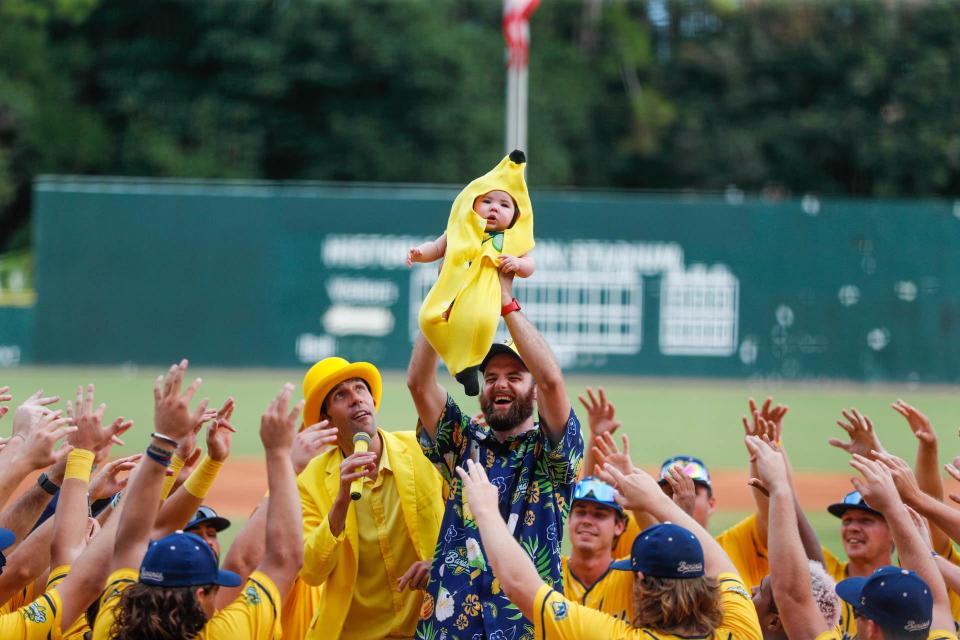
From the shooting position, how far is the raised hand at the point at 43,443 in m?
4.23

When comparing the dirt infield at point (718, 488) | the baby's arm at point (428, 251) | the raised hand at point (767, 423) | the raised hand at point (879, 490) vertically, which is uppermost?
the baby's arm at point (428, 251)

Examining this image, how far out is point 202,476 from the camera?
14.9 ft

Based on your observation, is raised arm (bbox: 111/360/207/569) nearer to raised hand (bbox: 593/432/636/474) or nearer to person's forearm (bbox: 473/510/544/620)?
person's forearm (bbox: 473/510/544/620)

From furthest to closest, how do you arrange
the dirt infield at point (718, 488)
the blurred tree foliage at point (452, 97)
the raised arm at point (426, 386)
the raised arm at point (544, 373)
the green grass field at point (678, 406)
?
the blurred tree foliage at point (452, 97), the green grass field at point (678, 406), the dirt infield at point (718, 488), the raised arm at point (426, 386), the raised arm at point (544, 373)

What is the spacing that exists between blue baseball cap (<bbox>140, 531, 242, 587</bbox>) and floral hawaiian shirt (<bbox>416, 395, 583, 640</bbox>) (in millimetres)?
829

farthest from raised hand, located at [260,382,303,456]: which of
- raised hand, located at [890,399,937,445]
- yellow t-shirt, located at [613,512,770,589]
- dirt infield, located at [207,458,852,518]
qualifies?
dirt infield, located at [207,458,852,518]

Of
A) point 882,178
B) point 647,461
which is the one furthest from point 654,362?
point 882,178

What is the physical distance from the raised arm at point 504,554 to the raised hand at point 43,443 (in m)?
1.48

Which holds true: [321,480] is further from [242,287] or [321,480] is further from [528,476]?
[242,287]

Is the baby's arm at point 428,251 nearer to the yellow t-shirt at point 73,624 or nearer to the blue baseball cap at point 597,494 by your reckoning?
the blue baseball cap at point 597,494

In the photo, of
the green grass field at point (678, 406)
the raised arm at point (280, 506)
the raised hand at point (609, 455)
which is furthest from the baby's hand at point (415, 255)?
the green grass field at point (678, 406)

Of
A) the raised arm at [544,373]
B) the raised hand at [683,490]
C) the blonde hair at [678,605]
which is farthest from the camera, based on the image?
the raised hand at [683,490]

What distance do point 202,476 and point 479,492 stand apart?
1.19 m

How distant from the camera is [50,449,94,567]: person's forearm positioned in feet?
13.8
